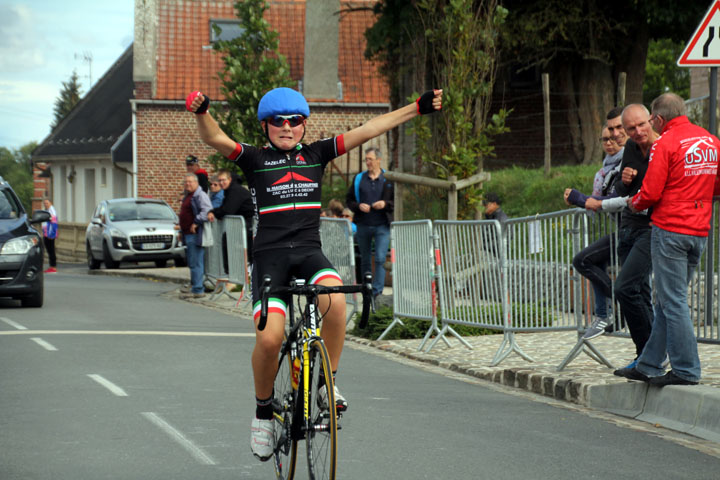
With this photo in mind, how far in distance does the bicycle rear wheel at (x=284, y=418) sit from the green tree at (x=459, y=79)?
8.61m

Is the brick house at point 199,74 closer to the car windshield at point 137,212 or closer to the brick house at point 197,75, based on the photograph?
the brick house at point 197,75

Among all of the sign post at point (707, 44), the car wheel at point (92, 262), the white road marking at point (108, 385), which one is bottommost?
the white road marking at point (108, 385)

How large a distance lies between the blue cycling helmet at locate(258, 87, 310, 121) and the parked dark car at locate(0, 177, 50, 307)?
35.7 feet

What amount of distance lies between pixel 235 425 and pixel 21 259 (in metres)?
9.40

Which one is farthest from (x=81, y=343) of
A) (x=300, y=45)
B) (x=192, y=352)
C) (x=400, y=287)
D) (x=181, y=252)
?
(x=300, y=45)

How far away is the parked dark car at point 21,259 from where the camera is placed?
1585 cm

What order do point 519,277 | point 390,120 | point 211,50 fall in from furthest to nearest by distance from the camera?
point 211,50 → point 519,277 → point 390,120

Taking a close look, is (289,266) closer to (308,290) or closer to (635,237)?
(308,290)

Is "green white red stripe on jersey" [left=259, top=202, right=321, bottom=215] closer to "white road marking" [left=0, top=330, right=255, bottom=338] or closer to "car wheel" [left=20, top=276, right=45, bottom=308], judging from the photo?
"white road marking" [left=0, top=330, right=255, bottom=338]

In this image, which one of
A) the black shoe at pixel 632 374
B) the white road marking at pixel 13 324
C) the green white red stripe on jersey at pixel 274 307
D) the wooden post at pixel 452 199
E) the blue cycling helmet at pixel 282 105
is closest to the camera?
the green white red stripe on jersey at pixel 274 307

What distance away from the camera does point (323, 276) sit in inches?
224

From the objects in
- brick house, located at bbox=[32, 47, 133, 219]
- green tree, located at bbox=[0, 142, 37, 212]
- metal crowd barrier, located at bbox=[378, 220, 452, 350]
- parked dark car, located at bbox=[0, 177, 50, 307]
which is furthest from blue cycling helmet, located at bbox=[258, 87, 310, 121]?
green tree, located at bbox=[0, 142, 37, 212]

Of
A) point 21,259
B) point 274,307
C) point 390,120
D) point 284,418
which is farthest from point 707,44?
point 21,259

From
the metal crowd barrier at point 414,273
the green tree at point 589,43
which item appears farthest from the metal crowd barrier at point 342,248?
the green tree at point 589,43
